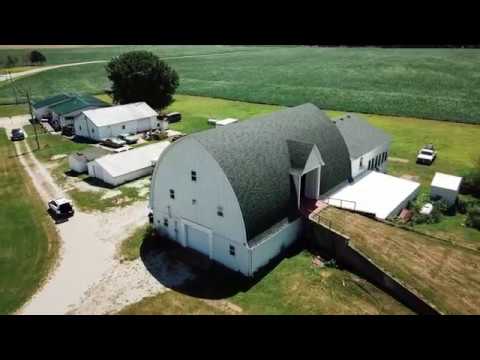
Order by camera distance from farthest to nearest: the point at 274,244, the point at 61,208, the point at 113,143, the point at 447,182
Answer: the point at 113,143
the point at 447,182
the point at 61,208
the point at 274,244

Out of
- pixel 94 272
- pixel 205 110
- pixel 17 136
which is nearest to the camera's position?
pixel 94 272

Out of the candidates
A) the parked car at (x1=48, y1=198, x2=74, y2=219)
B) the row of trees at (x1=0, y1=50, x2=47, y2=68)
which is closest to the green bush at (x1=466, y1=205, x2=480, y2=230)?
the parked car at (x1=48, y1=198, x2=74, y2=219)

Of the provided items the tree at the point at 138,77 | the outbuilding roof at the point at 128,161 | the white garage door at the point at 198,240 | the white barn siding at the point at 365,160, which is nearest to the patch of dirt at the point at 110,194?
the outbuilding roof at the point at 128,161

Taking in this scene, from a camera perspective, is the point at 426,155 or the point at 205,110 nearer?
the point at 426,155

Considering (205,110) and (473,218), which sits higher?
(205,110)

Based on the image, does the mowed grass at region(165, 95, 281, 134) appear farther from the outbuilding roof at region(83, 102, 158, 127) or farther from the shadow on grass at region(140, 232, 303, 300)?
the shadow on grass at region(140, 232, 303, 300)

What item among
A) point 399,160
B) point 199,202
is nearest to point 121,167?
point 199,202

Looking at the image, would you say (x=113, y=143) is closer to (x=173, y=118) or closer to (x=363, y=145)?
(x=173, y=118)
